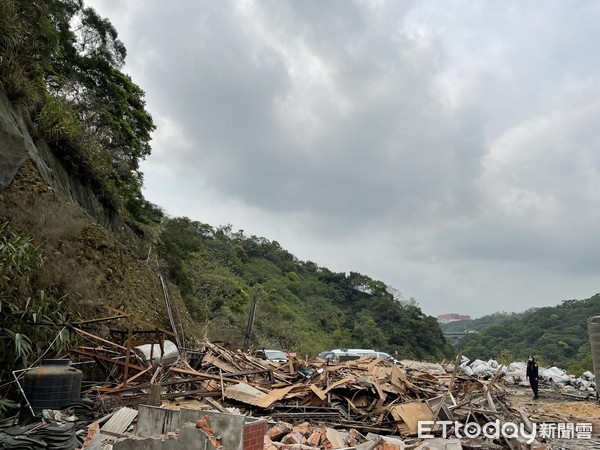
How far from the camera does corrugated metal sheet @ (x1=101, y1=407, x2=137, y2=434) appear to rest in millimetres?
4785

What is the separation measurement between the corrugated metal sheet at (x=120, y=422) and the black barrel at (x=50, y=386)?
793mm

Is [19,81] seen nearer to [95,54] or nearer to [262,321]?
[95,54]

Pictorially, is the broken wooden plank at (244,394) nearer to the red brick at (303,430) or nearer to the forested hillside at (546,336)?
the red brick at (303,430)

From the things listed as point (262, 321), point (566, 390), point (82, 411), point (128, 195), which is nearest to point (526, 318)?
point (262, 321)

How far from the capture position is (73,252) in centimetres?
920

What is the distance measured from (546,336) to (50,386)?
151 feet

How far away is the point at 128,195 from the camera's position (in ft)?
65.1

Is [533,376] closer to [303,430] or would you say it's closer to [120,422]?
[303,430]

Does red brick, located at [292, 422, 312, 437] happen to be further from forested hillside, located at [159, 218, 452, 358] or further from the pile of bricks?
forested hillside, located at [159, 218, 452, 358]

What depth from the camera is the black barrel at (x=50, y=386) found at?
17.0 feet

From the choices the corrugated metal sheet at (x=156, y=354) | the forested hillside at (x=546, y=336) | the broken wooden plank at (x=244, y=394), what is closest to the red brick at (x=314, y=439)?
the broken wooden plank at (x=244, y=394)

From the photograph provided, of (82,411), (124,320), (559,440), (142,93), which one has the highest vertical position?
(142,93)

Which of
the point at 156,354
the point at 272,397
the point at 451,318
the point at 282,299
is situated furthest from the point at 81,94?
the point at 451,318

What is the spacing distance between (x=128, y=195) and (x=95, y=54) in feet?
21.7
